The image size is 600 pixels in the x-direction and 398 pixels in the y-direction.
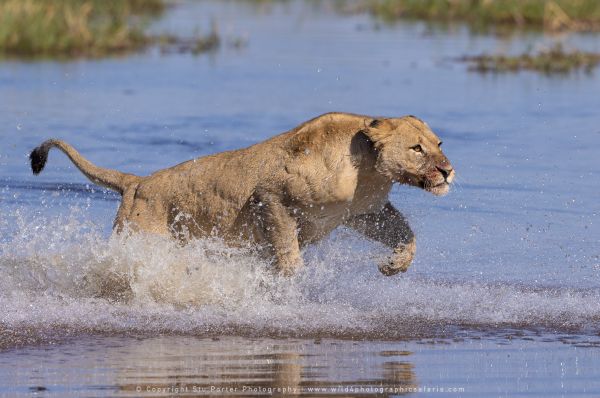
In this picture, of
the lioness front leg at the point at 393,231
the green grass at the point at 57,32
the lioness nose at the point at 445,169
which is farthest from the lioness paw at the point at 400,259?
the green grass at the point at 57,32

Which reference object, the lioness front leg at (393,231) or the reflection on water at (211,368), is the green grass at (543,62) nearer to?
the lioness front leg at (393,231)

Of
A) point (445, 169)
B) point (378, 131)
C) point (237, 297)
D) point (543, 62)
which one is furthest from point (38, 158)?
point (543, 62)

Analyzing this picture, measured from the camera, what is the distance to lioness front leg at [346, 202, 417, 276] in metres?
8.23

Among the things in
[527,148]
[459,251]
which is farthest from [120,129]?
[459,251]

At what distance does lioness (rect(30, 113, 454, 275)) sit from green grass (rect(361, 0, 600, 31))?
65.8 feet

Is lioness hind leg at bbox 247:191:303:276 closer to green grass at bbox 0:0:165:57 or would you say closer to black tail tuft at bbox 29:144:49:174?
black tail tuft at bbox 29:144:49:174

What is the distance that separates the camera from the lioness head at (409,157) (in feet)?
25.3

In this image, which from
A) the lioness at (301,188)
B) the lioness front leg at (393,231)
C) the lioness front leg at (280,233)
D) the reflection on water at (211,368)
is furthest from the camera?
the lioness front leg at (393,231)

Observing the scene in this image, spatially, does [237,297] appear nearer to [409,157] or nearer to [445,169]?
[409,157]

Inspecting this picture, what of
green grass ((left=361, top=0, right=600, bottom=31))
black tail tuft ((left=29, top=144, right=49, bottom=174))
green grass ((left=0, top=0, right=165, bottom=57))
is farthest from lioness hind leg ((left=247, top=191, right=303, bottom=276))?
green grass ((left=361, top=0, right=600, bottom=31))

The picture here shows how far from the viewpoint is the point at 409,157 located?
7781mm

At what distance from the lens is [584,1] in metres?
28.0

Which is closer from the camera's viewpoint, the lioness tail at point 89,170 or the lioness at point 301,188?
the lioness at point 301,188

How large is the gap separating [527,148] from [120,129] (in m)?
4.70
